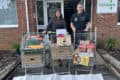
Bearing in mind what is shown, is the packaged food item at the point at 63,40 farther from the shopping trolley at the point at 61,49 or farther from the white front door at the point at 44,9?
the white front door at the point at 44,9

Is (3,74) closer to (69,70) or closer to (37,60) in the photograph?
(37,60)

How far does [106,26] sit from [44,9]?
2.82 metres

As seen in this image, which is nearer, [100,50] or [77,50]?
[77,50]

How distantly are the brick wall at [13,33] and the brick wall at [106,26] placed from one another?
3078 millimetres

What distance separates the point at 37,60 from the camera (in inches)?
230

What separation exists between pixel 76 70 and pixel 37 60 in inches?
56.1

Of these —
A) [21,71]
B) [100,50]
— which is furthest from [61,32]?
[100,50]

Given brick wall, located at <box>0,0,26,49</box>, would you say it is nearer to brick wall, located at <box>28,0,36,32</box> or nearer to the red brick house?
the red brick house

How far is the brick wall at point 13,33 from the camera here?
9.65 metres

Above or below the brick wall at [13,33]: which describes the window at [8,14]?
above

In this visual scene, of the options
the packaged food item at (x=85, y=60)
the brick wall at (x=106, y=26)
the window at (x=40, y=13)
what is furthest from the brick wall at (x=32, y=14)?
the packaged food item at (x=85, y=60)

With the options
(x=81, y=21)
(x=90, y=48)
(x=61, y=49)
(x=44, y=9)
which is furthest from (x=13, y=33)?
(x=90, y=48)

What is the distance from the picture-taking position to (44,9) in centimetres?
1012

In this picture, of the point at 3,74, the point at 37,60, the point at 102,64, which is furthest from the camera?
the point at 102,64
